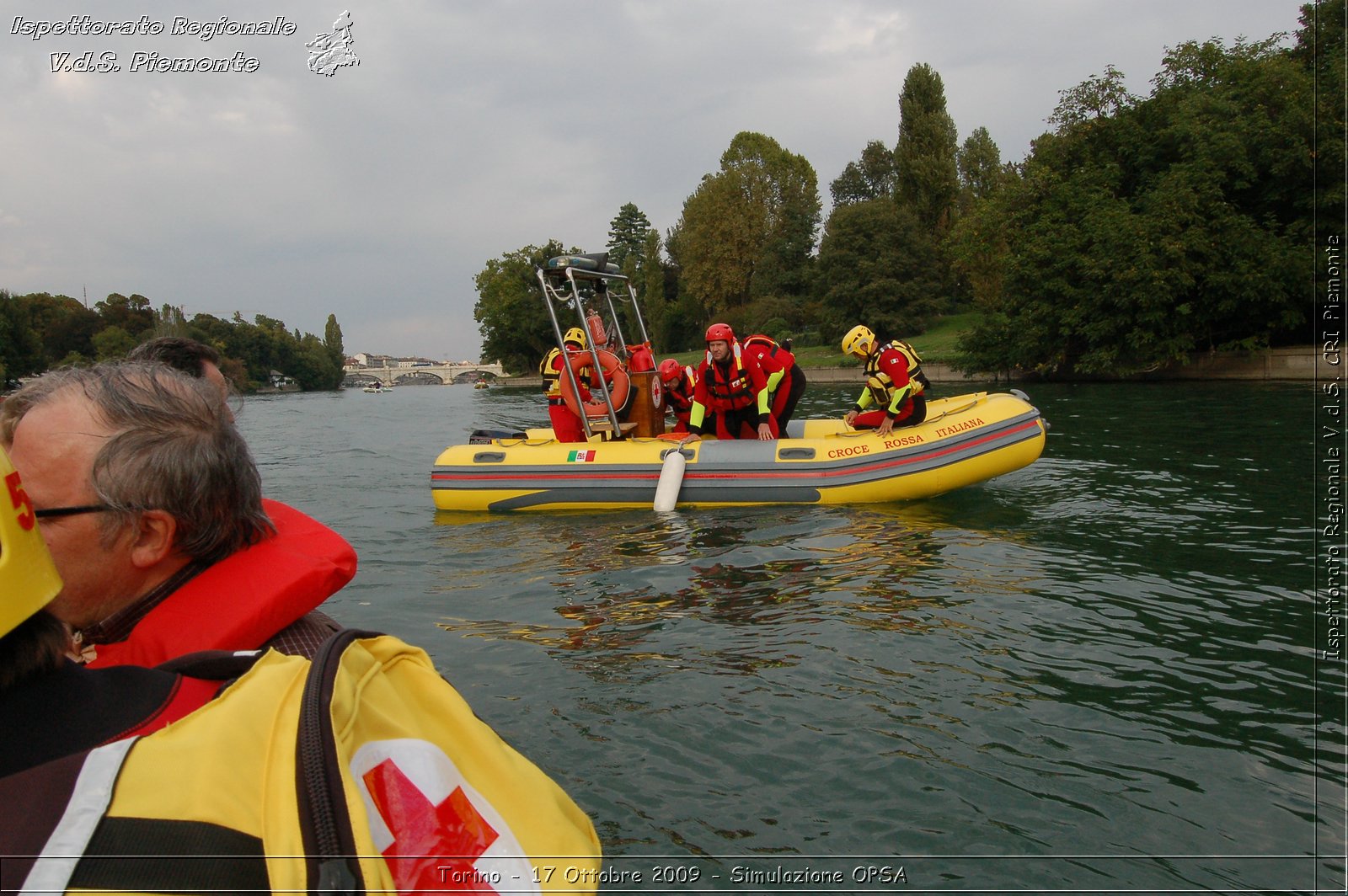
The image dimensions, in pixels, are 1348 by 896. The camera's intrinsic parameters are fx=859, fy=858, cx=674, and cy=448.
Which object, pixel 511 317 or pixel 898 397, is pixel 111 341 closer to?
pixel 511 317

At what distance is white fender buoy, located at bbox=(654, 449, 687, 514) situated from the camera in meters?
8.52

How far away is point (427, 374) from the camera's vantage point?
360ft

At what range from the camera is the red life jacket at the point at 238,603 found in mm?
1580

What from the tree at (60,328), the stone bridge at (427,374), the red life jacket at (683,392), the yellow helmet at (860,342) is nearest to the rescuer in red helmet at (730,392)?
the red life jacket at (683,392)

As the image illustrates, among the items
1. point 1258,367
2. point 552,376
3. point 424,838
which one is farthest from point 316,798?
point 1258,367

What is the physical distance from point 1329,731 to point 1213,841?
113 cm

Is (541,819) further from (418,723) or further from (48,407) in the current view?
(48,407)

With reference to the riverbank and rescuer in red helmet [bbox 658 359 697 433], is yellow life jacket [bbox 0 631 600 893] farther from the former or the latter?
the riverbank

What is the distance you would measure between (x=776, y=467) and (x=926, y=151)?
41.7 metres

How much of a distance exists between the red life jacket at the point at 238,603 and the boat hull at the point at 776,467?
6.93 metres

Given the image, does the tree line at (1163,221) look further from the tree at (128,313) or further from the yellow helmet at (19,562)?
the tree at (128,313)

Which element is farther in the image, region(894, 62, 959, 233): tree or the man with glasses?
region(894, 62, 959, 233): tree

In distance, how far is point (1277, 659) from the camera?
423cm

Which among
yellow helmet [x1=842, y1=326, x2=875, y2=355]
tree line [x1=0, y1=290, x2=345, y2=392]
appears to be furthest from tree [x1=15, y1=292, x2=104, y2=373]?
yellow helmet [x1=842, y1=326, x2=875, y2=355]
